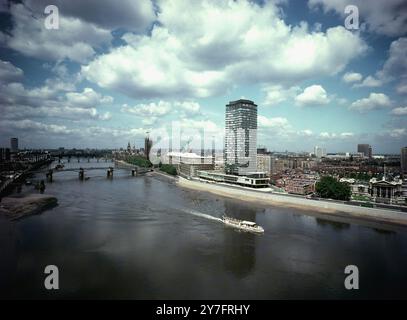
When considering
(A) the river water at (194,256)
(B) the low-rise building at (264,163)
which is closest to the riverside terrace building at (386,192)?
(A) the river water at (194,256)

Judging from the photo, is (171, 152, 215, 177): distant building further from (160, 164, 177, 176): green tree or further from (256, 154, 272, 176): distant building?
(256, 154, 272, 176): distant building

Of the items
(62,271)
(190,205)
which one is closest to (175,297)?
(62,271)

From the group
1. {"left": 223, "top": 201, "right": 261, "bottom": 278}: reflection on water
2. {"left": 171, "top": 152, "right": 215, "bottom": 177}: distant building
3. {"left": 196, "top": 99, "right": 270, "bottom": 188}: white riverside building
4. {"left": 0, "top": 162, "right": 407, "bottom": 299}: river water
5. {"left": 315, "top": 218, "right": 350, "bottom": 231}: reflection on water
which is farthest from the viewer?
{"left": 196, "top": 99, "right": 270, "bottom": 188}: white riverside building

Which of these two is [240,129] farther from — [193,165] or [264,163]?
[193,165]

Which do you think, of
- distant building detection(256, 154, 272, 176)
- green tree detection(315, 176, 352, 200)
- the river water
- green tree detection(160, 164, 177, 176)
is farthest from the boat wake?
distant building detection(256, 154, 272, 176)

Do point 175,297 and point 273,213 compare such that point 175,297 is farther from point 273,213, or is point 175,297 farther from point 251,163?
point 251,163

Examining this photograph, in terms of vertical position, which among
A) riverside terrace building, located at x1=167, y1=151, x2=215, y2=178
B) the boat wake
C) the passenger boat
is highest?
riverside terrace building, located at x1=167, y1=151, x2=215, y2=178

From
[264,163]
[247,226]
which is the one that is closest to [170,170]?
[264,163]
